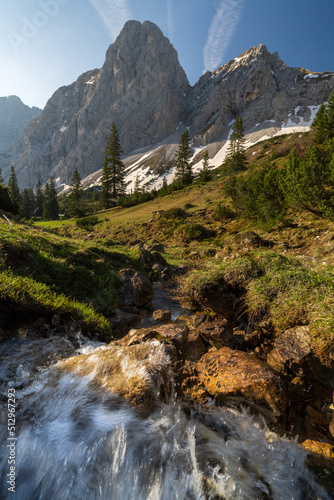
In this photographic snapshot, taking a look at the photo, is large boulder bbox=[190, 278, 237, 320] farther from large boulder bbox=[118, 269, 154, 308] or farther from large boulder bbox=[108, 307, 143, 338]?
large boulder bbox=[118, 269, 154, 308]

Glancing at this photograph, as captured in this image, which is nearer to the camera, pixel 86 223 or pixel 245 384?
pixel 245 384

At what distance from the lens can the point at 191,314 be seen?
730 centimetres

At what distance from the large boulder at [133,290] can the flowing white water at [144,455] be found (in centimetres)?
456

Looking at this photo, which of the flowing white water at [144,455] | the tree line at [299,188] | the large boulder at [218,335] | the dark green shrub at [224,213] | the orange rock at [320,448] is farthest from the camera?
the dark green shrub at [224,213]

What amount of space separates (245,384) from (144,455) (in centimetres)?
164

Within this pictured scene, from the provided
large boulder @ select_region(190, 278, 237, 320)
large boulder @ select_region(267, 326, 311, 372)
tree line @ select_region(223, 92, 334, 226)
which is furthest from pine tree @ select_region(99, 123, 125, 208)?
large boulder @ select_region(267, 326, 311, 372)

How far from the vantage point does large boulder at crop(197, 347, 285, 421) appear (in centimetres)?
299

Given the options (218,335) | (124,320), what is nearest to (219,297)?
(218,335)

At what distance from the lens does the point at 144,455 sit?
2.58 m

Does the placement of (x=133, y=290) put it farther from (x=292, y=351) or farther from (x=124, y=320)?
(x=292, y=351)

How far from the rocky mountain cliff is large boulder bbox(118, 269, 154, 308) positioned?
101m

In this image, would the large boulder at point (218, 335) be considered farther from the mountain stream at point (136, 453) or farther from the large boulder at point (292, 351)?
the mountain stream at point (136, 453)

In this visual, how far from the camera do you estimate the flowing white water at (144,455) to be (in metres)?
2.38

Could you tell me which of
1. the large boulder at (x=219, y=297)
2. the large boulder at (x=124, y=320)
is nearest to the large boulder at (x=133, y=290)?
the large boulder at (x=124, y=320)
